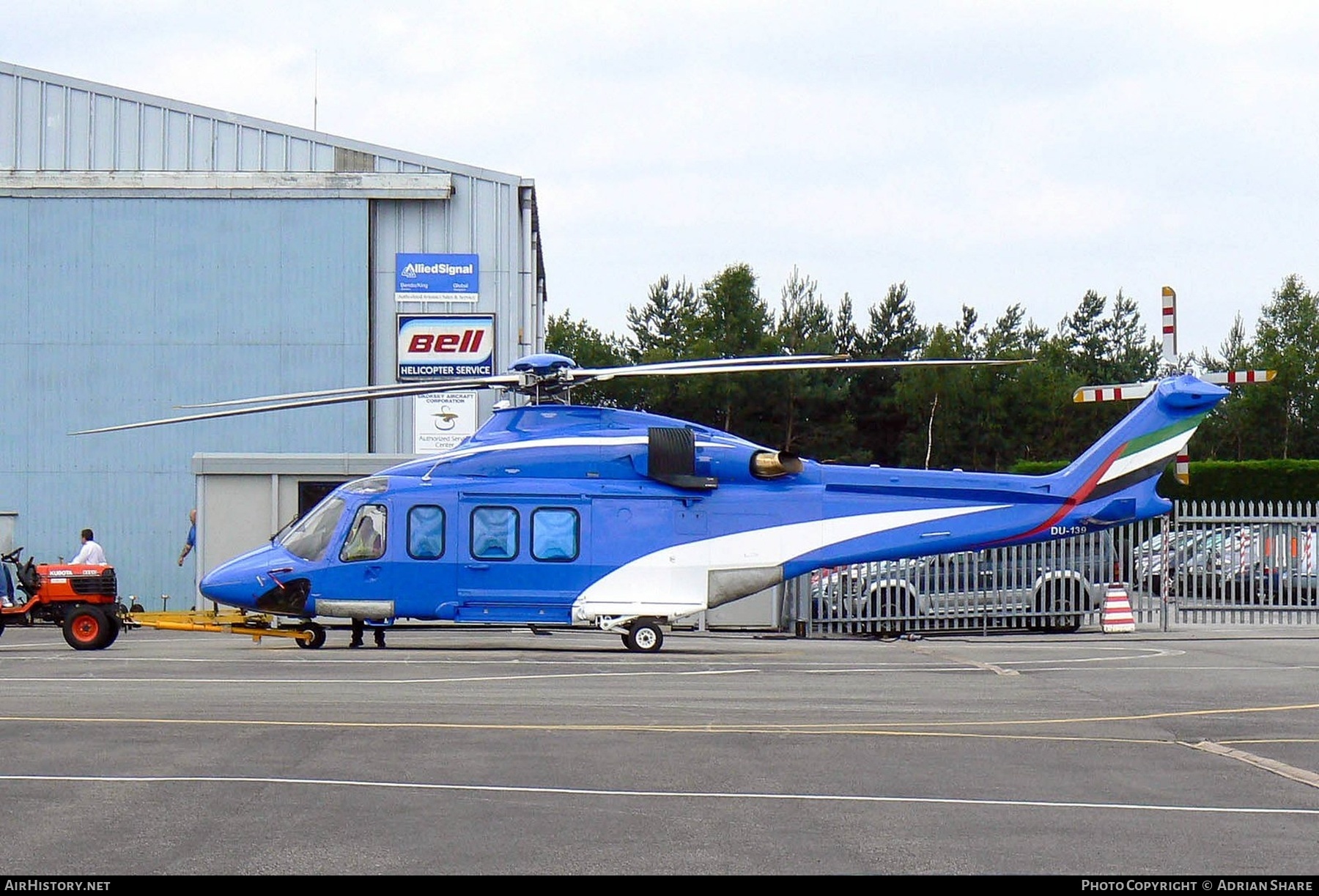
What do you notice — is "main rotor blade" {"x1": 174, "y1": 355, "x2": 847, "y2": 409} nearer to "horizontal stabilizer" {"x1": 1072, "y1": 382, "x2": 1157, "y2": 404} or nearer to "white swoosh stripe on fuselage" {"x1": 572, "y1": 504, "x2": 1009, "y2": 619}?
"white swoosh stripe on fuselage" {"x1": 572, "y1": 504, "x2": 1009, "y2": 619}

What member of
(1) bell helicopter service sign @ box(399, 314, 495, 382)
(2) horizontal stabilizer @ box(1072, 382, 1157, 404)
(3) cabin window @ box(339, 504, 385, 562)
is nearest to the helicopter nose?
(3) cabin window @ box(339, 504, 385, 562)

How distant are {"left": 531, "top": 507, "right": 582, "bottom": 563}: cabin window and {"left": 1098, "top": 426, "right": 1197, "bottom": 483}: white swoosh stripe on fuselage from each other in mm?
7059

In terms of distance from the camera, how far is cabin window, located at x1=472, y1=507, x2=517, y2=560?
18.5 m

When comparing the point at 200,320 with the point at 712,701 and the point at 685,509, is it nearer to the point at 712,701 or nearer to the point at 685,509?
the point at 685,509

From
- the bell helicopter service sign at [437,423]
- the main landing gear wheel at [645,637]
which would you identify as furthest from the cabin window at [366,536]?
the bell helicopter service sign at [437,423]

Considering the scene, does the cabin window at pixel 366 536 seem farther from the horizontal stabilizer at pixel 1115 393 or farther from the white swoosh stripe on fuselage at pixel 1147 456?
the horizontal stabilizer at pixel 1115 393

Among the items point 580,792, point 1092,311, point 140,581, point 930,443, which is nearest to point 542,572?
point 580,792

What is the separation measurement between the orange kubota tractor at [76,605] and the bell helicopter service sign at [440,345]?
473 inches

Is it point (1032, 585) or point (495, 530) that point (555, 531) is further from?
point (1032, 585)

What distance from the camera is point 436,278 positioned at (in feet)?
103

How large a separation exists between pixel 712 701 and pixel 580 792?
A: 4915 mm

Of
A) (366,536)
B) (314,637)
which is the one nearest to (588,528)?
(366,536)

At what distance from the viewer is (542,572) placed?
1848cm
